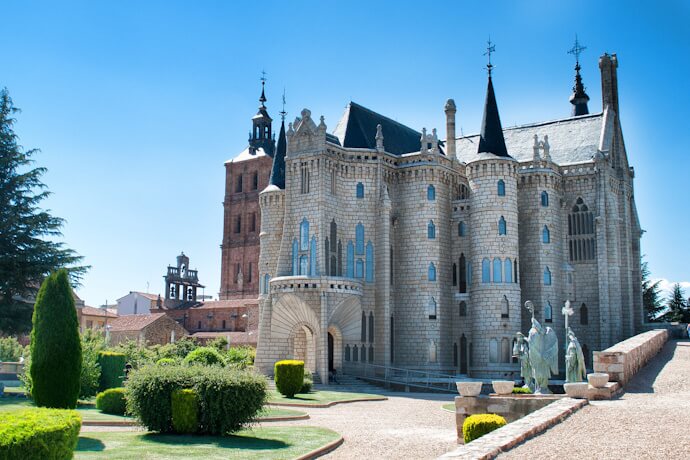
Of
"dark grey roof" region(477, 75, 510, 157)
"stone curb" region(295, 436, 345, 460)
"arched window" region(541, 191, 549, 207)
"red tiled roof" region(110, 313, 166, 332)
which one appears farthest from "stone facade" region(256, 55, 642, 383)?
"red tiled roof" region(110, 313, 166, 332)

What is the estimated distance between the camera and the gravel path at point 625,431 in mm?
12031

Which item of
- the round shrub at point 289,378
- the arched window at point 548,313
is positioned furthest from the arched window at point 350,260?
the arched window at point 548,313

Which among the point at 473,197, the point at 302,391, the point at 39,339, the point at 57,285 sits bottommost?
the point at 302,391

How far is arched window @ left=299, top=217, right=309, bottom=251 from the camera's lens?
143 ft

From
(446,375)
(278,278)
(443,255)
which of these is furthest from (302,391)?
(443,255)

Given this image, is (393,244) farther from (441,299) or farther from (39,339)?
(39,339)

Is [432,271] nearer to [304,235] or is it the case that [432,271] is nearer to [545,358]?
[304,235]

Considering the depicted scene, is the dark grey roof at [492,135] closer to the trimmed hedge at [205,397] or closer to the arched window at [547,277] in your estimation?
the arched window at [547,277]

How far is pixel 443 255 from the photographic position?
46.4 m

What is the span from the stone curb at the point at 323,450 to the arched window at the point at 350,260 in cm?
2494

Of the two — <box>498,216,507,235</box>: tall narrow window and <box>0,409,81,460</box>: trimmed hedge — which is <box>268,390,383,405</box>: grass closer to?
<box>498,216,507,235</box>: tall narrow window

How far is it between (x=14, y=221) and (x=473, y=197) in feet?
84.1

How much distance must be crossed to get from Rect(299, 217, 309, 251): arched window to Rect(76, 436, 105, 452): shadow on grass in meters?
25.8

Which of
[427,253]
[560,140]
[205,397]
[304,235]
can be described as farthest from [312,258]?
[205,397]
